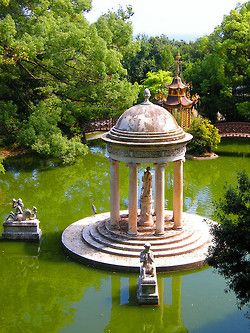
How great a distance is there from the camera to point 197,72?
1709 inches

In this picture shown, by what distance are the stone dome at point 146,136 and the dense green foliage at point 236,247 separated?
4.92 meters

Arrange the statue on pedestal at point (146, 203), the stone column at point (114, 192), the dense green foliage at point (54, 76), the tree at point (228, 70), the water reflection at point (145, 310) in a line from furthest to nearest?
the tree at point (228, 70)
the dense green foliage at point (54, 76)
the statue on pedestal at point (146, 203)
the stone column at point (114, 192)
the water reflection at point (145, 310)

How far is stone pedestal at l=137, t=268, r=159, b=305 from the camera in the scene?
14.4 m

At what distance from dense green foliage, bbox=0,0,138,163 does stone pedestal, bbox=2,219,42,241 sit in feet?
34.2

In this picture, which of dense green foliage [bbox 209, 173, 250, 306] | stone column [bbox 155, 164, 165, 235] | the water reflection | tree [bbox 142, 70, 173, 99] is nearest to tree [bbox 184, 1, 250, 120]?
tree [bbox 142, 70, 173, 99]

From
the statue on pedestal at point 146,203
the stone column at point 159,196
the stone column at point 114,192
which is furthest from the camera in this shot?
the statue on pedestal at point 146,203

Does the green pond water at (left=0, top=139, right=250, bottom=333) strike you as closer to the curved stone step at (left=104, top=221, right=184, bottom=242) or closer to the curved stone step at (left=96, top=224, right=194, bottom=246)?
the curved stone step at (left=96, top=224, right=194, bottom=246)

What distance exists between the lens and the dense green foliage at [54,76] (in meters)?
29.6

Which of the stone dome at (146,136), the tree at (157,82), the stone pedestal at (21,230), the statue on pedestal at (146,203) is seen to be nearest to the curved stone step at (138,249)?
the statue on pedestal at (146,203)

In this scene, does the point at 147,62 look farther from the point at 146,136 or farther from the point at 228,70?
the point at 146,136

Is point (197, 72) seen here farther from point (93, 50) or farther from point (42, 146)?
point (42, 146)

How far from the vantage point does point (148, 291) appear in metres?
14.5

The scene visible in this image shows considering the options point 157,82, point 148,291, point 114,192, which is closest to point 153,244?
point 114,192

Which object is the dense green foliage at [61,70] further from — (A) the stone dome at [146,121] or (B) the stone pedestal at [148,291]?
(B) the stone pedestal at [148,291]
